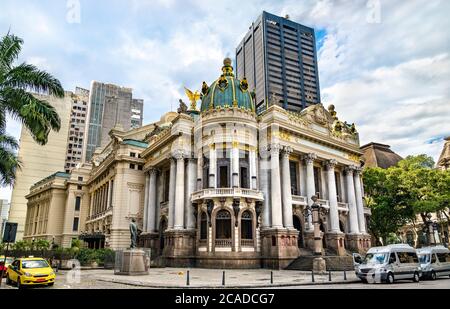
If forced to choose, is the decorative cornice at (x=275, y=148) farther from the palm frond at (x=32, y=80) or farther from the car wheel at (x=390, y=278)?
the palm frond at (x=32, y=80)

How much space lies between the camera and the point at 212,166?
114ft

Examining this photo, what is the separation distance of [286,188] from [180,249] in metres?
12.4

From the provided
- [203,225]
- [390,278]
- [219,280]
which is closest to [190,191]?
[203,225]

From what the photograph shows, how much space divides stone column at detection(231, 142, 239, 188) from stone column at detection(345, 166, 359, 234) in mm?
17149

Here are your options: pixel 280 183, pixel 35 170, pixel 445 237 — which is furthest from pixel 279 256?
pixel 35 170

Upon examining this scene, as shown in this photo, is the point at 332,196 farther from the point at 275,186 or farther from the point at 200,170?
the point at 200,170

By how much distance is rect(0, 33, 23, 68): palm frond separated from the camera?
20.7 meters

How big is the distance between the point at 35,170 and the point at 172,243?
69997 mm

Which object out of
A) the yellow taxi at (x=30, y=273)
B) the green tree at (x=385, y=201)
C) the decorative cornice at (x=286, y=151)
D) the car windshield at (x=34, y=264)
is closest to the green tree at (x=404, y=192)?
the green tree at (x=385, y=201)

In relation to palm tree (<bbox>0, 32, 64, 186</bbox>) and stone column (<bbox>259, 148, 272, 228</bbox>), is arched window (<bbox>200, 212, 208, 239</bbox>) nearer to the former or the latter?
stone column (<bbox>259, 148, 272, 228</bbox>)

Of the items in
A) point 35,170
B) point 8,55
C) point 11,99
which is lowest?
point 11,99
